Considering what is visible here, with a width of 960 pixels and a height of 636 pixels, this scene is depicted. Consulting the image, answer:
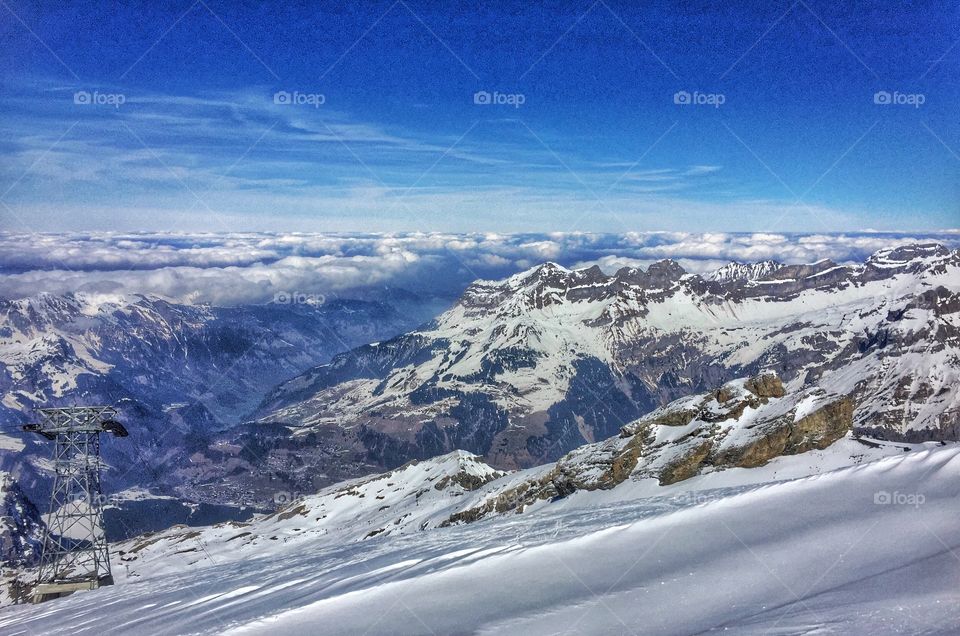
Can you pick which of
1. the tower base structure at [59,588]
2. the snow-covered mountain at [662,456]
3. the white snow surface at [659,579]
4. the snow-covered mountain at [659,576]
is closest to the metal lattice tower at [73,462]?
the tower base structure at [59,588]

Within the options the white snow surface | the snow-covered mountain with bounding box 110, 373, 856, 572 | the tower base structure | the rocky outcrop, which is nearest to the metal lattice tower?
the tower base structure

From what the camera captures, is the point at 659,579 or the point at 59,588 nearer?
the point at 659,579

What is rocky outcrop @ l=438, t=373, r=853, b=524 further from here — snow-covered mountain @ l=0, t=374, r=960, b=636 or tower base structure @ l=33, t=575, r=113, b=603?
tower base structure @ l=33, t=575, r=113, b=603

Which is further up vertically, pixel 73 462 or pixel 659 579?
pixel 73 462

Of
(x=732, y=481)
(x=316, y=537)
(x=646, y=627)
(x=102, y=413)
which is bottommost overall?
(x=316, y=537)

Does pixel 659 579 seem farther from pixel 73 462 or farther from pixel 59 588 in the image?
pixel 73 462

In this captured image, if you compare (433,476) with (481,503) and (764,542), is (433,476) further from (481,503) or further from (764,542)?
(764,542)

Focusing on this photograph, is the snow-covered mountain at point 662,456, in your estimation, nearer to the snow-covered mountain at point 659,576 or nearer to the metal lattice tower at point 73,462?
the snow-covered mountain at point 659,576

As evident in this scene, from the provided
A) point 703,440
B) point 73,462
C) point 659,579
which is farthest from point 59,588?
point 659,579

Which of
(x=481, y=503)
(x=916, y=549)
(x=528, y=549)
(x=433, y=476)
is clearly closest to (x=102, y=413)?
(x=481, y=503)
